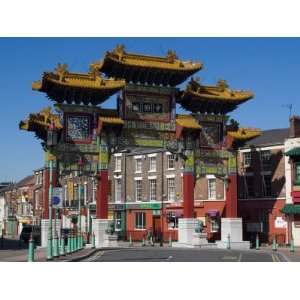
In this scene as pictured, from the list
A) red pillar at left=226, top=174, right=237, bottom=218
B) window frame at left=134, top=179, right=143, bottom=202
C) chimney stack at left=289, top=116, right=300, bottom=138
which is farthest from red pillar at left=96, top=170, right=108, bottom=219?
window frame at left=134, top=179, right=143, bottom=202

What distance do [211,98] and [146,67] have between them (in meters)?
6.29

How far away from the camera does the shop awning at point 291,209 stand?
47528 mm

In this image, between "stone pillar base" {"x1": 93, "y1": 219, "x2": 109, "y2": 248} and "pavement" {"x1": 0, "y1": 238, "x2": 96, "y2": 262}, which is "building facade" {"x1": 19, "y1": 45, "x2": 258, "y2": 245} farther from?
"pavement" {"x1": 0, "y1": 238, "x2": 96, "y2": 262}

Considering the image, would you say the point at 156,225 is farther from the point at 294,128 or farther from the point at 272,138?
the point at 294,128

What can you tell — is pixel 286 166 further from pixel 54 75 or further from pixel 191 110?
pixel 54 75

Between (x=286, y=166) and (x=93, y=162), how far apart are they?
17546 millimetres

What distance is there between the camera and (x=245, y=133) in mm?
47625

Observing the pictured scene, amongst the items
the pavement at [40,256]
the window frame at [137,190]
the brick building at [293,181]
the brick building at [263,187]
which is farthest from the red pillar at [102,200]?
the window frame at [137,190]

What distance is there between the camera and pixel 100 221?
135 feet

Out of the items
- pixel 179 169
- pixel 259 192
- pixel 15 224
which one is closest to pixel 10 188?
pixel 15 224

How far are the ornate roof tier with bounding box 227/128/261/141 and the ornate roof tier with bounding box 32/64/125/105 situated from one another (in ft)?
35.3

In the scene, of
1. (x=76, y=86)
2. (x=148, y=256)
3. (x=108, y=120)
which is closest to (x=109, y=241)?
(x=108, y=120)

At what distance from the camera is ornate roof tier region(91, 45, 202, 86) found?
4281 cm

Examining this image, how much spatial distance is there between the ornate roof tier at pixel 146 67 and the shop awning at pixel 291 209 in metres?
13.9
